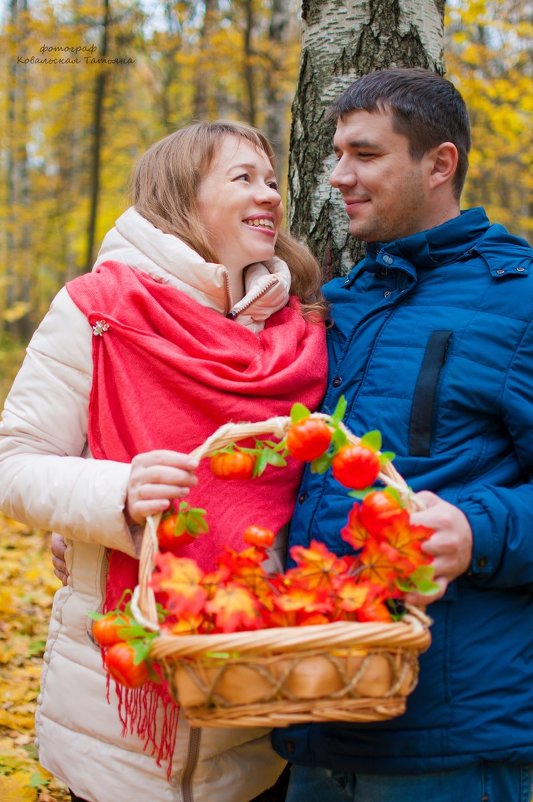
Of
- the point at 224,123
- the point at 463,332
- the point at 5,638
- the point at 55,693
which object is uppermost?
the point at 224,123

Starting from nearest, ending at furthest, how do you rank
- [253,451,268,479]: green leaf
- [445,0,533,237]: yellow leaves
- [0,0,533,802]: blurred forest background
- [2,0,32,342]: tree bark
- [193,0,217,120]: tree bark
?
[253,451,268,479]: green leaf
[0,0,533,802]: blurred forest background
[445,0,533,237]: yellow leaves
[193,0,217,120]: tree bark
[2,0,32,342]: tree bark

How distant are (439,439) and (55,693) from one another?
4.00 ft

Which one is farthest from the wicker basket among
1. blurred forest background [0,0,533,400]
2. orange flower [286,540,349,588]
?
blurred forest background [0,0,533,400]

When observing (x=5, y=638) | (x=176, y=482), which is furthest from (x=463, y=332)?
(x=5, y=638)

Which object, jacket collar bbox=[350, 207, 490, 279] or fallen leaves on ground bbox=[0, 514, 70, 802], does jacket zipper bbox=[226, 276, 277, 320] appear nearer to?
jacket collar bbox=[350, 207, 490, 279]

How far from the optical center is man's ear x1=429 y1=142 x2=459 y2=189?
90.2 inches

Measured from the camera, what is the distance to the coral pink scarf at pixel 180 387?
2008 millimetres

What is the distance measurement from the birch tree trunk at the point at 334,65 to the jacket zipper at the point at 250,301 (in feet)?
2.24

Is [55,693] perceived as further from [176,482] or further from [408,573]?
[408,573]

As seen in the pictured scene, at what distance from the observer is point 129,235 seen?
223 cm

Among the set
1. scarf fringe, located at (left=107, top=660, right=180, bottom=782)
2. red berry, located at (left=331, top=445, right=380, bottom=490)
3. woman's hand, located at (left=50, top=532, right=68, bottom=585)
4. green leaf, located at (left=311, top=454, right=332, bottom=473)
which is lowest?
scarf fringe, located at (left=107, top=660, right=180, bottom=782)

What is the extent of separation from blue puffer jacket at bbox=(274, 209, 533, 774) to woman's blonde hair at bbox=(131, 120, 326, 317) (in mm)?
390

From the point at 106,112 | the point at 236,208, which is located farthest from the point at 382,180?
the point at 106,112

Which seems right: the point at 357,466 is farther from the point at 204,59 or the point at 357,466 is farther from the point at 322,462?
the point at 204,59
